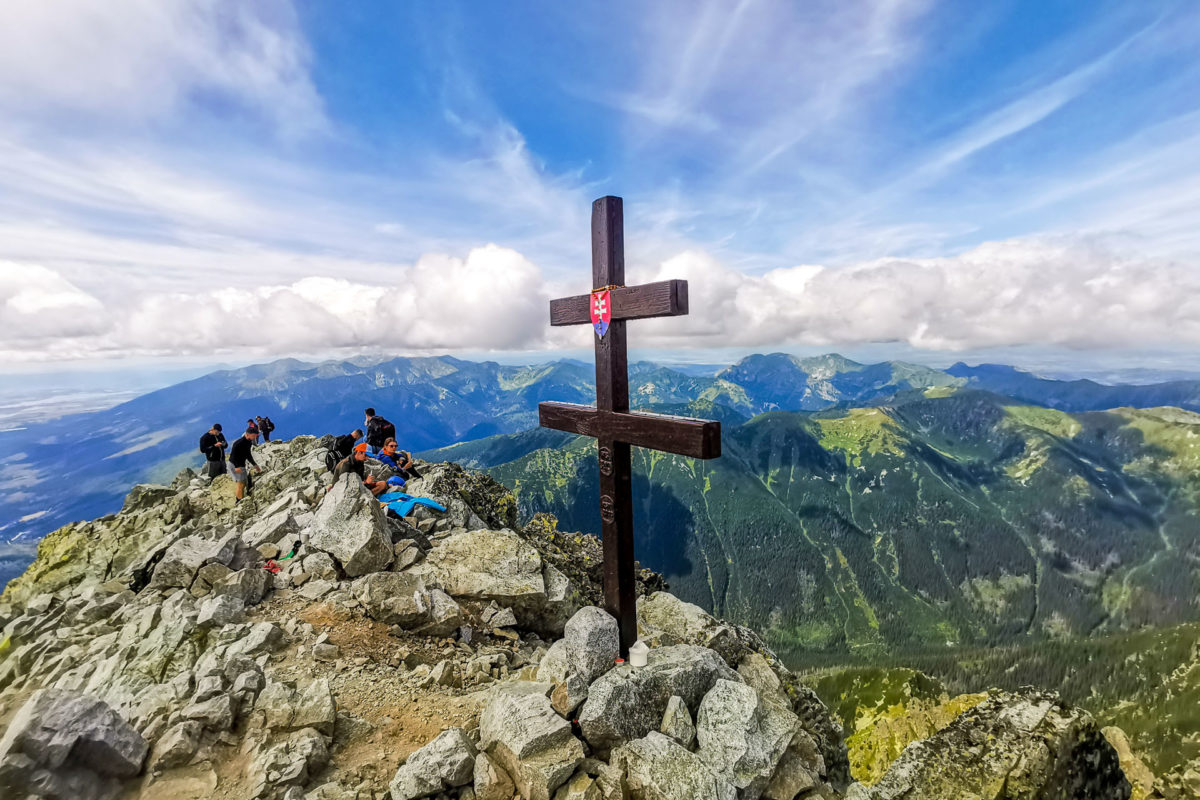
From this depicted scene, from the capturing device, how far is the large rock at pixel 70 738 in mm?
6402

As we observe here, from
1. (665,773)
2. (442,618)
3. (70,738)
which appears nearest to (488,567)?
(442,618)

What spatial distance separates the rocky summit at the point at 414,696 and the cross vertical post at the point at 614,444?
566 mm

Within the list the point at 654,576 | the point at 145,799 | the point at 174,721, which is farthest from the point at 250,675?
the point at 654,576

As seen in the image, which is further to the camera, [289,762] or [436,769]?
[289,762]

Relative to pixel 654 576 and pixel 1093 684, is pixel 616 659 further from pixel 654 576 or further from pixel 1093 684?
pixel 1093 684

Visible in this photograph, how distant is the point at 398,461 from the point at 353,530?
571 cm

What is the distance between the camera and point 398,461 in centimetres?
1802

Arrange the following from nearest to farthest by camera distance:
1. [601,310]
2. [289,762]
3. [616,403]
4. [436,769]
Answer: [436,769], [289,762], [601,310], [616,403]

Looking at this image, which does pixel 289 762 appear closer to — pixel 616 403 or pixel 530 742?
pixel 530 742

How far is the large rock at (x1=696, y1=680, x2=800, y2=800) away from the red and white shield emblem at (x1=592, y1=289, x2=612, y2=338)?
6405 mm

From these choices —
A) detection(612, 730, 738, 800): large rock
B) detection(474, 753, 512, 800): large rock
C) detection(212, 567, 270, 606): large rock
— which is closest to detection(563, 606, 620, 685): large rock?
detection(612, 730, 738, 800): large rock

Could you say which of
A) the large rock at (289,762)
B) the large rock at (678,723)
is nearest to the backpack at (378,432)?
the large rock at (289,762)

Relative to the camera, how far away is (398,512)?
47.5 feet

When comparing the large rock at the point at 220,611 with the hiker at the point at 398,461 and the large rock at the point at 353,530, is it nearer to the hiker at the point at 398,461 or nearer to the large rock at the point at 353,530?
the large rock at the point at 353,530
